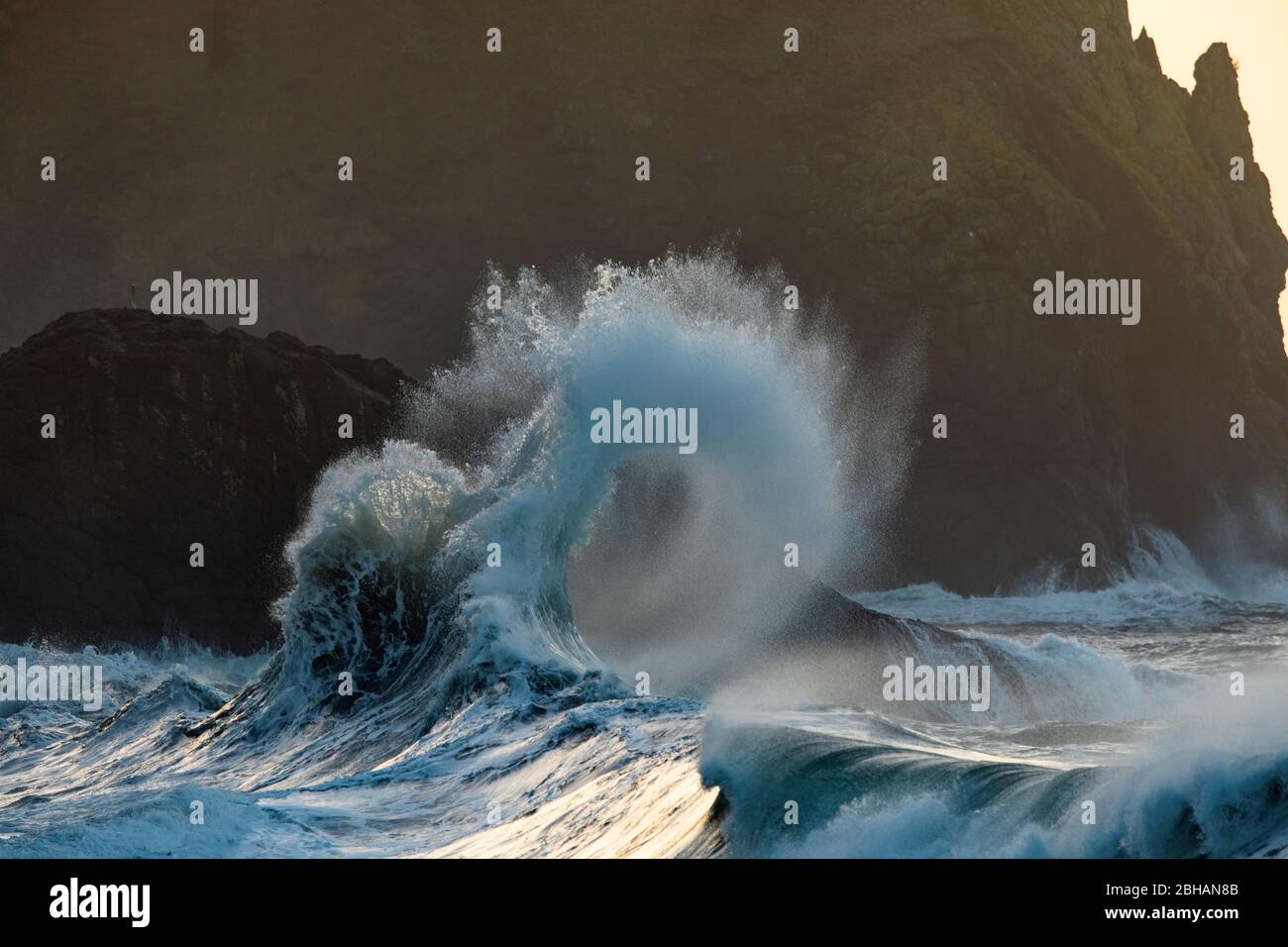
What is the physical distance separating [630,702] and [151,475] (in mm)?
34147

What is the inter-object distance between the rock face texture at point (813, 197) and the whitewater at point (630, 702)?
36.6 m

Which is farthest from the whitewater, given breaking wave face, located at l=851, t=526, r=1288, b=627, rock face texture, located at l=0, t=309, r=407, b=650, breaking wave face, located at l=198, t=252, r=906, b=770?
breaking wave face, located at l=851, t=526, r=1288, b=627

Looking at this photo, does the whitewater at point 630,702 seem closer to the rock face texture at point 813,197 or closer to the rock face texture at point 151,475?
the rock face texture at point 151,475

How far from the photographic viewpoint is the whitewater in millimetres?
10070

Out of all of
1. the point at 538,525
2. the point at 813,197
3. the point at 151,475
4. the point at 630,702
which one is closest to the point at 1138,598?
the point at 813,197

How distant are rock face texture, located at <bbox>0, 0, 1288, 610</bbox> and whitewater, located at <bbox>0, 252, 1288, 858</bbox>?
120 ft

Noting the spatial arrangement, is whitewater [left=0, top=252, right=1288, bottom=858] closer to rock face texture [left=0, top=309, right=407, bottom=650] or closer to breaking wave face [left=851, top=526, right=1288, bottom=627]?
rock face texture [left=0, top=309, right=407, bottom=650]

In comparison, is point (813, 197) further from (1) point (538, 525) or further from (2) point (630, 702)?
(2) point (630, 702)

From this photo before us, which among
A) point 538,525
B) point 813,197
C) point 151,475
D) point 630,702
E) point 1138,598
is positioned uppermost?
point 813,197

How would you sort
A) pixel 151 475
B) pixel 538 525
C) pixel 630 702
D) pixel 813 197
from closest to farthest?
pixel 630 702
pixel 538 525
pixel 151 475
pixel 813 197

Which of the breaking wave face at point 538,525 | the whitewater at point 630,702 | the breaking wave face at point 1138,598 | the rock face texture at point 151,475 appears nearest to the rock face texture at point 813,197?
the breaking wave face at point 1138,598

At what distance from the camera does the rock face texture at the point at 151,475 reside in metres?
45.8

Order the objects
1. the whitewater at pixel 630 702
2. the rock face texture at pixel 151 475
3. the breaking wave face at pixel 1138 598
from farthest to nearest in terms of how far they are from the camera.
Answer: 1. the breaking wave face at pixel 1138 598
2. the rock face texture at pixel 151 475
3. the whitewater at pixel 630 702

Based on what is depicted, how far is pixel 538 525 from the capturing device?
70.6 ft
